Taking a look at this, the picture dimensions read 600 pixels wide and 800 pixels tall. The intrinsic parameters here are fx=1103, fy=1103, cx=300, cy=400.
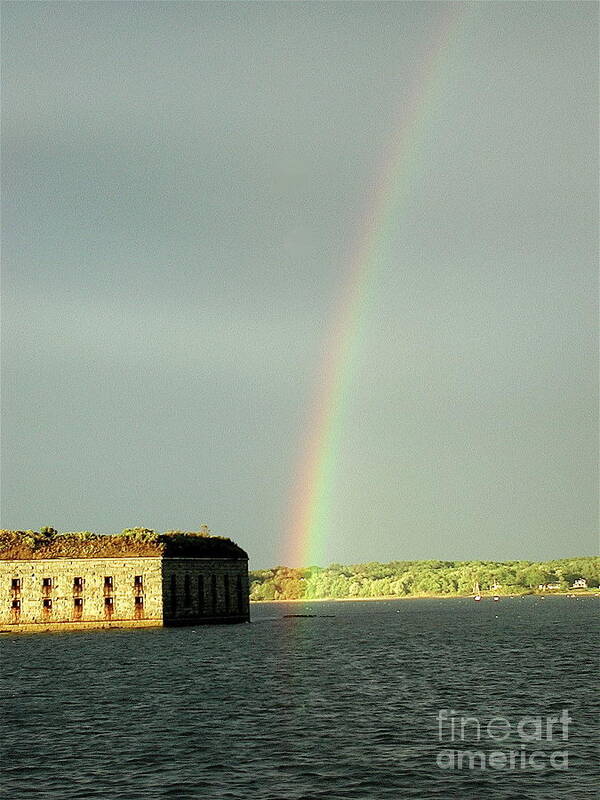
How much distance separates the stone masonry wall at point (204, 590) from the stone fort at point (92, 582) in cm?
14

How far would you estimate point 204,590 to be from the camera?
128m

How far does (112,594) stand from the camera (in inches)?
4751

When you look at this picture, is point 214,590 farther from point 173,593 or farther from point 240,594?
point 173,593

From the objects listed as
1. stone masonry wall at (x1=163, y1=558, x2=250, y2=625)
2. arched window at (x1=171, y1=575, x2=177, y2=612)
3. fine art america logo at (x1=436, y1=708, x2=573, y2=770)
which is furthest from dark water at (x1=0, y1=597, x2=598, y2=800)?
arched window at (x1=171, y1=575, x2=177, y2=612)

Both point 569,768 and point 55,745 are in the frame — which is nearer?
point 569,768

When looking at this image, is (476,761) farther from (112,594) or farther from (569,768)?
(112,594)

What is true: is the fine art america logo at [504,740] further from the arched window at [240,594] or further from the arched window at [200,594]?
the arched window at [240,594]

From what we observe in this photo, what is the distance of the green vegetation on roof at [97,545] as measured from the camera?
→ 12150 cm

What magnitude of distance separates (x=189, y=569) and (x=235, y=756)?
284ft

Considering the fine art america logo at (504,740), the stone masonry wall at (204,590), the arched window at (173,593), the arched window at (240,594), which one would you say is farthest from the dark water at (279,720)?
the arched window at (240,594)

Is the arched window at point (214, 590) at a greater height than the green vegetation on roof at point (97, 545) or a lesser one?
lesser

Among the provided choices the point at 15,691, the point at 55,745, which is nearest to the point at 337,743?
the point at 55,745

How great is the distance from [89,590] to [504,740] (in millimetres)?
85464

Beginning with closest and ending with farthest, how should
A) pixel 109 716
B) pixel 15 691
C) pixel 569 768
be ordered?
pixel 569 768 < pixel 109 716 < pixel 15 691
